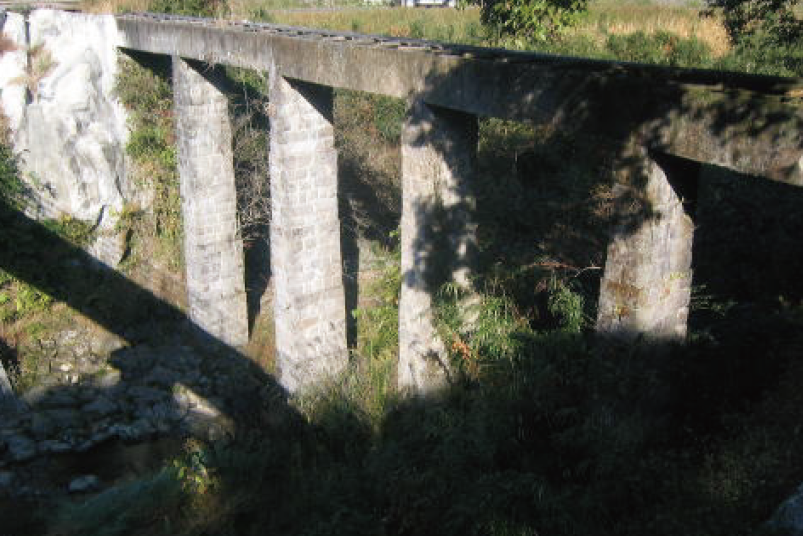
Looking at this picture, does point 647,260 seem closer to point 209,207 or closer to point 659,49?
point 209,207

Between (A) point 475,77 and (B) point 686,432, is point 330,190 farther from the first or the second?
(B) point 686,432

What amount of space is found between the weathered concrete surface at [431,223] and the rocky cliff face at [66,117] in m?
7.16

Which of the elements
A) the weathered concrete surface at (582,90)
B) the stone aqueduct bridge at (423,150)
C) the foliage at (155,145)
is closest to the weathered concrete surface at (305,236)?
the stone aqueduct bridge at (423,150)

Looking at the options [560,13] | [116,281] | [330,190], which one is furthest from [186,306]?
[560,13]

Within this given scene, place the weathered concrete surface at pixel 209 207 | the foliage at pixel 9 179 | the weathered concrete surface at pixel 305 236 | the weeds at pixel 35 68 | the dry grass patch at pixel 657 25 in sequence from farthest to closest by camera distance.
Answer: the dry grass patch at pixel 657 25 < the weeds at pixel 35 68 < the foliage at pixel 9 179 < the weathered concrete surface at pixel 209 207 < the weathered concrete surface at pixel 305 236

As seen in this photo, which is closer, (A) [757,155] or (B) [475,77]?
(A) [757,155]

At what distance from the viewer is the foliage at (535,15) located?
1112cm

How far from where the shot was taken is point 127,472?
9312 mm

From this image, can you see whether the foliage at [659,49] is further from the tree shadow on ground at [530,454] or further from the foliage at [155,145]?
the tree shadow on ground at [530,454]

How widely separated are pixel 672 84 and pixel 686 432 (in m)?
2.37

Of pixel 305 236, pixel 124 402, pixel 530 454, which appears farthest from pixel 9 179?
pixel 530 454

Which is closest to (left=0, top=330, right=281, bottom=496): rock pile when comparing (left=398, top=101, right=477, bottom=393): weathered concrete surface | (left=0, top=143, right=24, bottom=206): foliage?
(left=398, top=101, right=477, bottom=393): weathered concrete surface

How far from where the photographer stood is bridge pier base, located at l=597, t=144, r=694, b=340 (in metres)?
5.06

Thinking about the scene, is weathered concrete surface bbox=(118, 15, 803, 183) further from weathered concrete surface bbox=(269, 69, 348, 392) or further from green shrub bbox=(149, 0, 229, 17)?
green shrub bbox=(149, 0, 229, 17)
